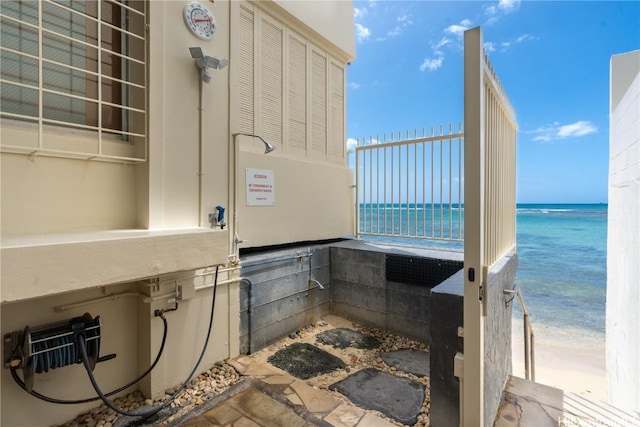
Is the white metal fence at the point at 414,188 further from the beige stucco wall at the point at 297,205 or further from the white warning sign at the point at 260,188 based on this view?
the white warning sign at the point at 260,188

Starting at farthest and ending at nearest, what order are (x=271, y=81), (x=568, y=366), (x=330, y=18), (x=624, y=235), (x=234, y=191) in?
(x=568, y=366) < (x=330, y=18) < (x=271, y=81) < (x=624, y=235) < (x=234, y=191)

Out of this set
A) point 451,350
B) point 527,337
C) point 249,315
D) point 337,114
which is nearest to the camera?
point 451,350

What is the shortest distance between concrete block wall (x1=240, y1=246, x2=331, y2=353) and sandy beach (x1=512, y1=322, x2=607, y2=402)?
4220 millimetres

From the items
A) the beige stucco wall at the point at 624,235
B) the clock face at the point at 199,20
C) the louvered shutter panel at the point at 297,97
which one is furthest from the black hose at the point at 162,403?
the beige stucco wall at the point at 624,235

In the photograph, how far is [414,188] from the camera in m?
4.24

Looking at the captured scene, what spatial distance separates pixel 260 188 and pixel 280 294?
4.42 feet

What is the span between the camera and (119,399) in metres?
2.19

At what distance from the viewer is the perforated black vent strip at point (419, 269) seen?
10.8ft

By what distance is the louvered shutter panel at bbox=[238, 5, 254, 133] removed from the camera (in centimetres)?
338

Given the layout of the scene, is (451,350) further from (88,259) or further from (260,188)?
(260,188)

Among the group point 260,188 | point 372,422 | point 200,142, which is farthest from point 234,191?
point 372,422

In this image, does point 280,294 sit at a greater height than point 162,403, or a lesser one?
greater

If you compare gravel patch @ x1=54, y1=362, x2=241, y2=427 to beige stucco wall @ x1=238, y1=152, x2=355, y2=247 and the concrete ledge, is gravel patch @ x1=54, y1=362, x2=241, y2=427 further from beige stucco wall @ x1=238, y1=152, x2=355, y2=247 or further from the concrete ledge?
beige stucco wall @ x1=238, y1=152, x2=355, y2=247

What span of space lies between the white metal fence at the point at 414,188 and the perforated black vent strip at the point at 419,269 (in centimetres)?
68
